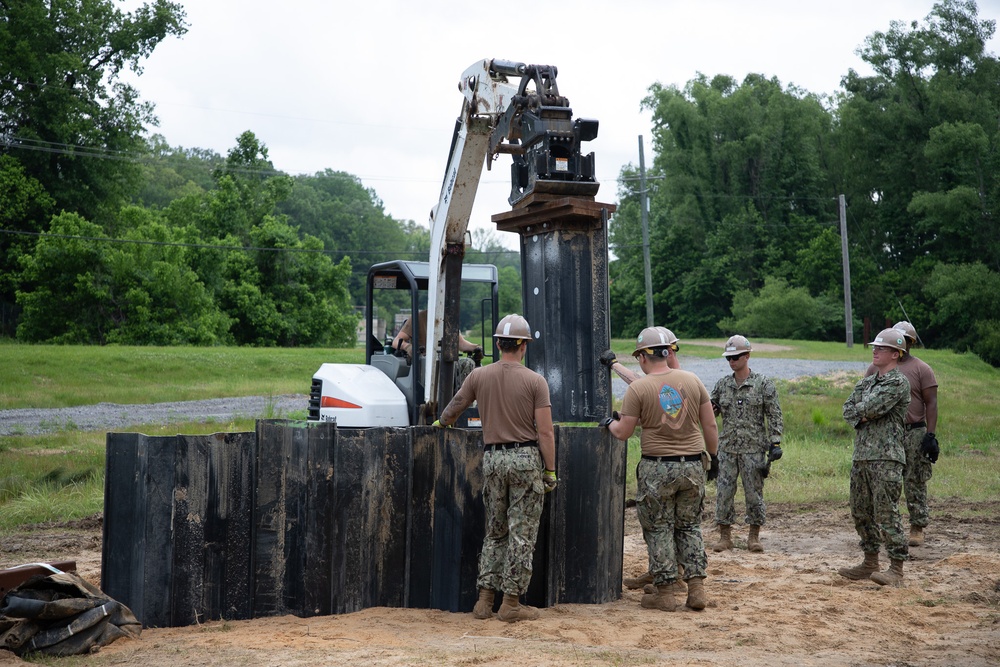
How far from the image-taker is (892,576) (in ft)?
25.8

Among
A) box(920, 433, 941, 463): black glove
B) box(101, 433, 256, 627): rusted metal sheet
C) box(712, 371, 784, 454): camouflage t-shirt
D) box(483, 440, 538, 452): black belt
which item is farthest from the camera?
box(712, 371, 784, 454): camouflage t-shirt

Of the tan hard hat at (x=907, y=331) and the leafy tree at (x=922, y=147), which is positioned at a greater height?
the leafy tree at (x=922, y=147)

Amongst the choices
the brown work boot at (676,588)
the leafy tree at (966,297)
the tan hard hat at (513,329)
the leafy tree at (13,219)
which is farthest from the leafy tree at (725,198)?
the tan hard hat at (513,329)

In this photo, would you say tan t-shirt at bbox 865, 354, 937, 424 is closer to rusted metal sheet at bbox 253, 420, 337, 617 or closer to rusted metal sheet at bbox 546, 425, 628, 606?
rusted metal sheet at bbox 546, 425, 628, 606

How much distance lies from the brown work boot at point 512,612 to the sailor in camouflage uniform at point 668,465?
38.1 inches

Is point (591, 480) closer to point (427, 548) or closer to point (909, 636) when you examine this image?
point (427, 548)

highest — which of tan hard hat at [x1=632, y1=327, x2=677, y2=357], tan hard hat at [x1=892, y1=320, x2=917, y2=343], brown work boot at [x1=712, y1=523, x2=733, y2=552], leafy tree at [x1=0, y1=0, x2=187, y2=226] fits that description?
leafy tree at [x1=0, y1=0, x2=187, y2=226]

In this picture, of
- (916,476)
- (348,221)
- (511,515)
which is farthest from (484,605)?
(348,221)

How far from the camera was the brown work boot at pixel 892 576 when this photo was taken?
7.82 m

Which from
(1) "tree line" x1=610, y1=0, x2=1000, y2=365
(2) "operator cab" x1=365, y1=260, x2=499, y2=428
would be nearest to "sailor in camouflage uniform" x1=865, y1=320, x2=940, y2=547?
(2) "operator cab" x1=365, y1=260, x2=499, y2=428

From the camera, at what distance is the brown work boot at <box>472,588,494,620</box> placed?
681 cm

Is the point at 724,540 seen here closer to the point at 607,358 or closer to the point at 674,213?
the point at 607,358

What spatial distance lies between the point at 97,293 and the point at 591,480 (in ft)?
105

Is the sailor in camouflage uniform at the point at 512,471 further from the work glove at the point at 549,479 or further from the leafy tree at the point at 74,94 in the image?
the leafy tree at the point at 74,94
